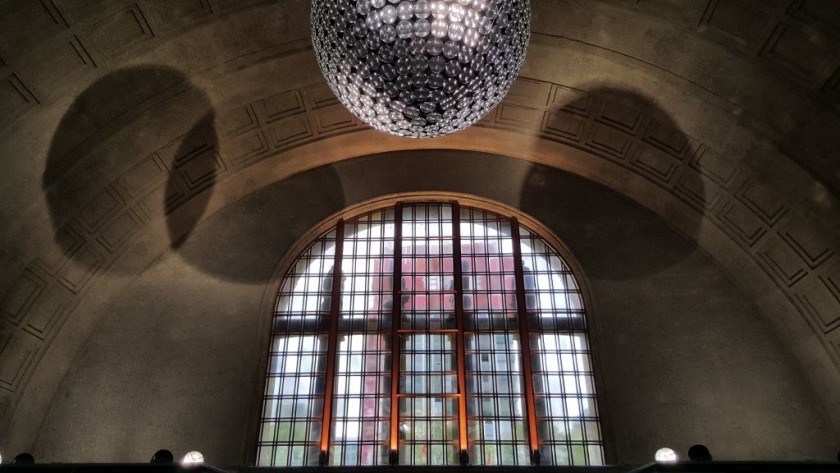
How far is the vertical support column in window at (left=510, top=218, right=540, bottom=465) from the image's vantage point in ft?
26.0

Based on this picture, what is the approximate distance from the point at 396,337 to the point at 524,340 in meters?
1.68

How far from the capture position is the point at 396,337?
8.66 m

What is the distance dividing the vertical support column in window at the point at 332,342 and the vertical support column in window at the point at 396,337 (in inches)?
29.9

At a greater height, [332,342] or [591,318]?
[591,318]

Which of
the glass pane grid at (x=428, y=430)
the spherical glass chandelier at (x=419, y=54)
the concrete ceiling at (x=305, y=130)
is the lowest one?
the glass pane grid at (x=428, y=430)

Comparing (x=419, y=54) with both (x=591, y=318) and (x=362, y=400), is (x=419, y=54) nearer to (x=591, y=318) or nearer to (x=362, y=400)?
(x=362, y=400)

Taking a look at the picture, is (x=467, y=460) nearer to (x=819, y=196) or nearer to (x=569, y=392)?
(x=569, y=392)

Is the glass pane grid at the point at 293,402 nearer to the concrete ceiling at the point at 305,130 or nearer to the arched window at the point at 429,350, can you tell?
the arched window at the point at 429,350

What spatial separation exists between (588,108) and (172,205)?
5816mm

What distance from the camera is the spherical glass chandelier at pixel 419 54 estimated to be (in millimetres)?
4277

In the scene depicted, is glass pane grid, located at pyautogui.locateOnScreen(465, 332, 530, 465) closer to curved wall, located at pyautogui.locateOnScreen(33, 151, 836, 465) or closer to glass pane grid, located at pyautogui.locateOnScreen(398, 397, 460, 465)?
glass pane grid, located at pyautogui.locateOnScreen(398, 397, 460, 465)

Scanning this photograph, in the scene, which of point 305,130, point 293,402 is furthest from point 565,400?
point 305,130

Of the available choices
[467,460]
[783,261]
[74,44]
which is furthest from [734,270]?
[74,44]

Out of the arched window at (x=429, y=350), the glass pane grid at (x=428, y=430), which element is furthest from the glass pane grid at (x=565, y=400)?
the glass pane grid at (x=428, y=430)
